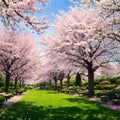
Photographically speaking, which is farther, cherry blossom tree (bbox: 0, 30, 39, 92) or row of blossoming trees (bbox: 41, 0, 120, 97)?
cherry blossom tree (bbox: 0, 30, 39, 92)

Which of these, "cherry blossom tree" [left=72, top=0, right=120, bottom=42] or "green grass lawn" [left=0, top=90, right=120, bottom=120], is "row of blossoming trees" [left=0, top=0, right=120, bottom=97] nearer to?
"cherry blossom tree" [left=72, top=0, right=120, bottom=42]

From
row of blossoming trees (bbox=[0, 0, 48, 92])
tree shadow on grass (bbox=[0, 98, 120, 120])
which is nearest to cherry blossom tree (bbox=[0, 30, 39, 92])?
row of blossoming trees (bbox=[0, 0, 48, 92])

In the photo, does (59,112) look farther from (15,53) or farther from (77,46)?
(15,53)

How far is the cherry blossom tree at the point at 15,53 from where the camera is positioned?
114ft

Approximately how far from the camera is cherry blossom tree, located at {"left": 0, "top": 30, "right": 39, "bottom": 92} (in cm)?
3468

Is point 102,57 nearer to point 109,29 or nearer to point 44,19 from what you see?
point 109,29

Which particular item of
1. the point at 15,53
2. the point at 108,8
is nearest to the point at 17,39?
the point at 15,53

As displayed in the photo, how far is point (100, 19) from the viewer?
19.7 meters

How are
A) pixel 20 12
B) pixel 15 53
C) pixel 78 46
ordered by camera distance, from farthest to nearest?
1. pixel 15 53
2. pixel 78 46
3. pixel 20 12

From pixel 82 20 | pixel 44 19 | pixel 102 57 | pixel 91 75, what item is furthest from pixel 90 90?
pixel 44 19

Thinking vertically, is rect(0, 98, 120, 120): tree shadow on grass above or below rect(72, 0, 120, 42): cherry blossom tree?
below

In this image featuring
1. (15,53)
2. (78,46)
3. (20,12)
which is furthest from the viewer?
(15,53)

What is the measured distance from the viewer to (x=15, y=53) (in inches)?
1437

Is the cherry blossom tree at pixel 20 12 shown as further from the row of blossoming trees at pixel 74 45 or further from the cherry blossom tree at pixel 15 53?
the cherry blossom tree at pixel 15 53
